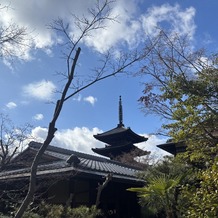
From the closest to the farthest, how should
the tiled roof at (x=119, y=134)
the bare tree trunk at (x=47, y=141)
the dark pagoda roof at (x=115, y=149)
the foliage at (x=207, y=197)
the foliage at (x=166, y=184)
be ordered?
1. the foliage at (x=207, y=197)
2. the bare tree trunk at (x=47, y=141)
3. the foliage at (x=166, y=184)
4. the dark pagoda roof at (x=115, y=149)
5. the tiled roof at (x=119, y=134)

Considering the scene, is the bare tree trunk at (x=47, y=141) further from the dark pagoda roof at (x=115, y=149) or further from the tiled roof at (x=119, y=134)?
the tiled roof at (x=119, y=134)

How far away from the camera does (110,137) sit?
3000 centimetres

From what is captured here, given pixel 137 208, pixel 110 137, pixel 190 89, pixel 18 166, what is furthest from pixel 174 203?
pixel 110 137

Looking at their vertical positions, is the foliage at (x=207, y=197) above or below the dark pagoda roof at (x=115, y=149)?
below

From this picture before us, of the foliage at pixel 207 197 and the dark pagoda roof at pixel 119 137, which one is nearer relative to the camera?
the foliage at pixel 207 197

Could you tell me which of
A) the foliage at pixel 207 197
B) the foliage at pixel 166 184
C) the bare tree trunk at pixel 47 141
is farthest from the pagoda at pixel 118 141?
the foliage at pixel 207 197

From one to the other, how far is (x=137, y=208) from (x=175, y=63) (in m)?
7.25

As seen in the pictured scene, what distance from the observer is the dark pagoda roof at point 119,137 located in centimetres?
2927

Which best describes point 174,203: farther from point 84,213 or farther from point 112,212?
point 112,212

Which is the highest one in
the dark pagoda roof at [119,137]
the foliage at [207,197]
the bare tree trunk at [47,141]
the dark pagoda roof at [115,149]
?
the dark pagoda roof at [119,137]

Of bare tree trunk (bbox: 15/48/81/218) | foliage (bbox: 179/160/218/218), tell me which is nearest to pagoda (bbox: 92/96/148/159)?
bare tree trunk (bbox: 15/48/81/218)

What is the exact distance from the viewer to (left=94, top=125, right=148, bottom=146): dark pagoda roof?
29.3 meters

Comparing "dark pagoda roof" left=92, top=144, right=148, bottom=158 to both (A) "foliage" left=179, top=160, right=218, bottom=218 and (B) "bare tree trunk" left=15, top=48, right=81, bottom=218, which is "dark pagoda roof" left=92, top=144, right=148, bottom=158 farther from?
(A) "foliage" left=179, top=160, right=218, bottom=218

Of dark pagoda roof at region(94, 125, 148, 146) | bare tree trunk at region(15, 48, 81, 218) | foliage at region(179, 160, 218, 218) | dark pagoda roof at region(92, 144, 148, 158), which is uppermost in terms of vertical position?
dark pagoda roof at region(94, 125, 148, 146)
